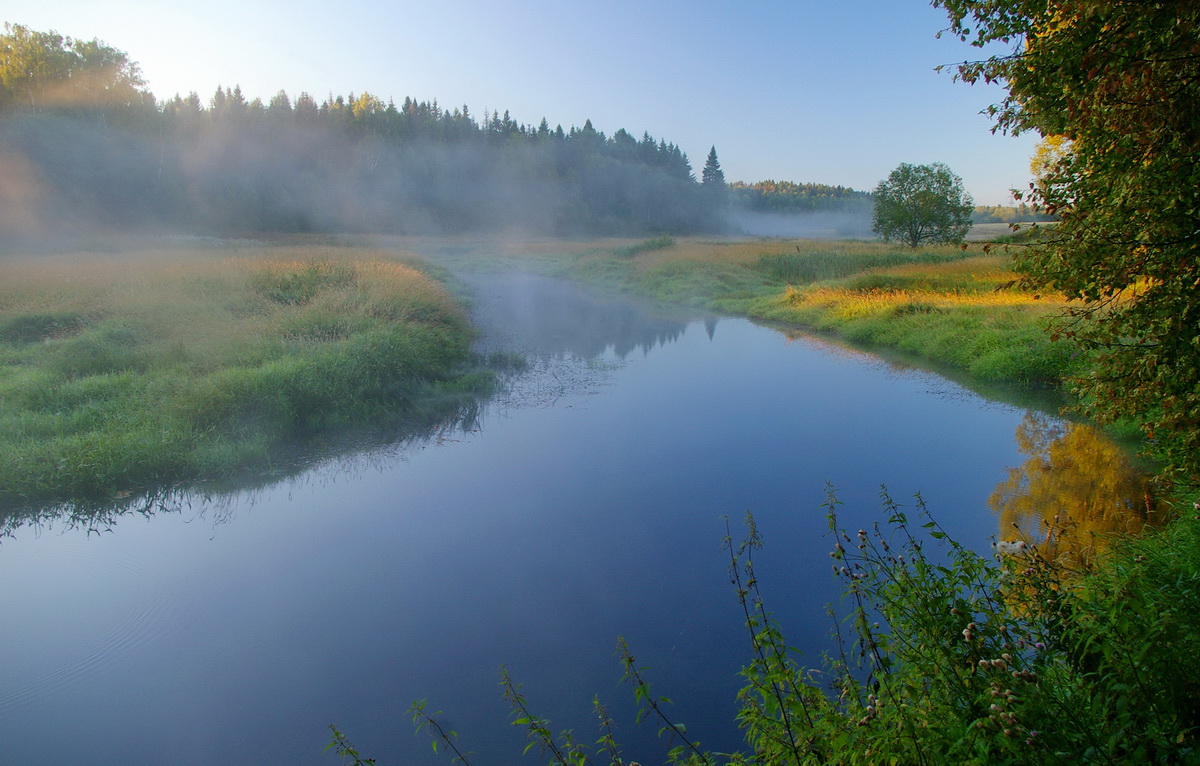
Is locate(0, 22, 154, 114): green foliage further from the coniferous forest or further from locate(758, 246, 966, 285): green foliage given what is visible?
locate(758, 246, 966, 285): green foliage

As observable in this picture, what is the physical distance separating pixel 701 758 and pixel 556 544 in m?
3.08

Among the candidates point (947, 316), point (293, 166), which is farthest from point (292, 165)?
point (947, 316)

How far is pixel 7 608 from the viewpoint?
4.80m

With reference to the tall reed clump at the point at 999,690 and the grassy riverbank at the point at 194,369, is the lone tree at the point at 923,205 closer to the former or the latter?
the grassy riverbank at the point at 194,369

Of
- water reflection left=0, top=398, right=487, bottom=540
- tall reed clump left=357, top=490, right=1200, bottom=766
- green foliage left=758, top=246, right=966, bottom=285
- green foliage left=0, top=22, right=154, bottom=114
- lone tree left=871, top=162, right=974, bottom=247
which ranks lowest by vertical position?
water reflection left=0, top=398, right=487, bottom=540

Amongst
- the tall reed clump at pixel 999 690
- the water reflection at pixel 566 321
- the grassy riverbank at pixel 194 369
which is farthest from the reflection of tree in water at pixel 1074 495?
the water reflection at pixel 566 321

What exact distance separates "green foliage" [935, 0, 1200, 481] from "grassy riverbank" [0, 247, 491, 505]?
8063 mm

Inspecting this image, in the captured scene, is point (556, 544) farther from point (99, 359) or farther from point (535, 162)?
point (535, 162)

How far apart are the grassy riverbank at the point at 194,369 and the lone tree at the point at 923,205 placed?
77.5 ft

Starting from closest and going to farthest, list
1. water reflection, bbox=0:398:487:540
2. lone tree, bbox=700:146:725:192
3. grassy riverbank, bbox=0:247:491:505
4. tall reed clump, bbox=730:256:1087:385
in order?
water reflection, bbox=0:398:487:540 < grassy riverbank, bbox=0:247:491:505 < tall reed clump, bbox=730:256:1087:385 < lone tree, bbox=700:146:725:192

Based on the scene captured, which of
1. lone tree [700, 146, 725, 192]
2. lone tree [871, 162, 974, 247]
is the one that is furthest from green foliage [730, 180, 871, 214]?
lone tree [871, 162, 974, 247]

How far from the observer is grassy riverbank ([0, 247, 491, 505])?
6.93 metres

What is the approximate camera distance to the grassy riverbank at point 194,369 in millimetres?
6926

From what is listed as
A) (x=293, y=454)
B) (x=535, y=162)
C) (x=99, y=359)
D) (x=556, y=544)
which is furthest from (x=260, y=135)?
(x=556, y=544)
